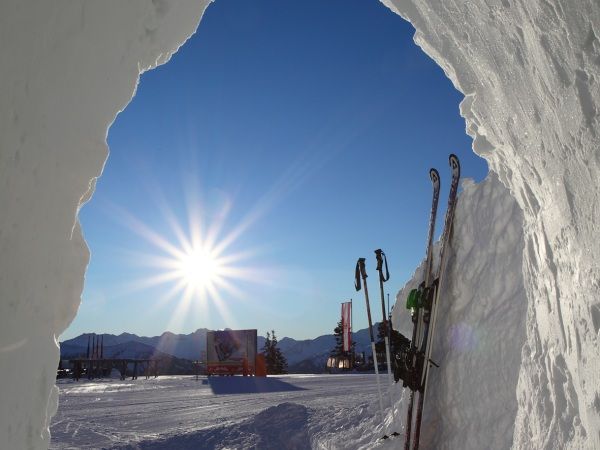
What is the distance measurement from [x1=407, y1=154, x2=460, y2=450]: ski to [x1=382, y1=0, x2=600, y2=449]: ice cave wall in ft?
7.64

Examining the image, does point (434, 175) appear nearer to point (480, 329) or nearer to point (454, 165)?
point (454, 165)

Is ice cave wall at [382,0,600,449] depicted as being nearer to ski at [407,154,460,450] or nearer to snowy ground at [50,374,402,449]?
ski at [407,154,460,450]

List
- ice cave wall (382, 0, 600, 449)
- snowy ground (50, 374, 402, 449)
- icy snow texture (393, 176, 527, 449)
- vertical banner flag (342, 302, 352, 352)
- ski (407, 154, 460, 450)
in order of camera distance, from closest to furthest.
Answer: ice cave wall (382, 0, 600, 449), icy snow texture (393, 176, 527, 449), ski (407, 154, 460, 450), snowy ground (50, 374, 402, 449), vertical banner flag (342, 302, 352, 352)

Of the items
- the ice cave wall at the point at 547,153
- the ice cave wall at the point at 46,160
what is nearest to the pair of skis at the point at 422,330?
the ice cave wall at the point at 547,153

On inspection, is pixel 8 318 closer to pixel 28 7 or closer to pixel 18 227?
pixel 18 227

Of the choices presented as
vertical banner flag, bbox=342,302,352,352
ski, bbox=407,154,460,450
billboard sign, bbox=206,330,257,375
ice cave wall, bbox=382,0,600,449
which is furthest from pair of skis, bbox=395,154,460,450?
billboard sign, bbox=206,330,257,375

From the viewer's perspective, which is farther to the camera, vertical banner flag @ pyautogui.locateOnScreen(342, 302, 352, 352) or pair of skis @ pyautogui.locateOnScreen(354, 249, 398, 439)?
vertical banner flag @ pyautogui.locateOnScreen(342, 302, 352, 352)

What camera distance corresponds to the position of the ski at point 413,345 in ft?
19.8

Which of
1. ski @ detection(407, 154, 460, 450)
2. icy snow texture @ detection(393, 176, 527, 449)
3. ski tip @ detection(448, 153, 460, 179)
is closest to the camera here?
icy snow texture @ detection(393, 176, 527, 449)

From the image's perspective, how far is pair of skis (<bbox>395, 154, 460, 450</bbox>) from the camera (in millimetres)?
5961

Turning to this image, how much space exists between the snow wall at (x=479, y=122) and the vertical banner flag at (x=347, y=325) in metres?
12.4

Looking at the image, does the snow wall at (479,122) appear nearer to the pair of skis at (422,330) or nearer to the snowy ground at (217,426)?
the pair of skis at (422,330)

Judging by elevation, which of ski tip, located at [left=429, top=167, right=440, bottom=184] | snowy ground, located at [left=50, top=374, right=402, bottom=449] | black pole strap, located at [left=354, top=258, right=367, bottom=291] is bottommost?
snowy ground, located at [left=50, top=374, right=402, bottom=449]

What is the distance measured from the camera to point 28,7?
172 centimetres
